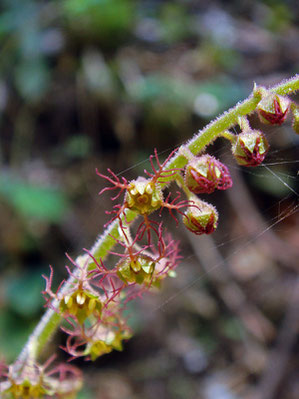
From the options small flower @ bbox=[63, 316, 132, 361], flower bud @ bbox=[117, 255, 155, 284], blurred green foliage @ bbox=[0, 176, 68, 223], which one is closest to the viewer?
flower bud @ bbox=[117, 255, 155, 284]

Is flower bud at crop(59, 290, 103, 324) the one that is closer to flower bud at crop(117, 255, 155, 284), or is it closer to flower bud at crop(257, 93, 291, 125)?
flower bud at crop(117, 255, 155, 284)

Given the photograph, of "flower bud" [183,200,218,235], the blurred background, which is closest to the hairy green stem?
"flower bud" [183,200,218,235]

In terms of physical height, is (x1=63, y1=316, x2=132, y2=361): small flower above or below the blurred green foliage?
above

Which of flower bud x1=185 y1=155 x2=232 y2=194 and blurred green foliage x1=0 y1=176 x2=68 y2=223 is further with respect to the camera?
blurred green foliage x1=0 y1=176 x2=68 y2=223

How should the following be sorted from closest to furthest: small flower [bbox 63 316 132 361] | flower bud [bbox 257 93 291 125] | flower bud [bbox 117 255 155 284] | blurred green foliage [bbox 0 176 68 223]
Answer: flower bud [bbox 257 93 291 125], flower bud [bbox 117 255 155 284], small flower [bbox 63 316 132 361], blurred green foliage [bbox 0 176 68 223]

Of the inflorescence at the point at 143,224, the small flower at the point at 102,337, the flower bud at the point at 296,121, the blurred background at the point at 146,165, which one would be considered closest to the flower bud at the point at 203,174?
the inflorescence at the point at 143,224

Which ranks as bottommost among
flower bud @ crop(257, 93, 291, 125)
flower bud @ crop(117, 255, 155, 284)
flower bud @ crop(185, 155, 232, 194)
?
flower bud @ crop(117, 255, 155, 284)

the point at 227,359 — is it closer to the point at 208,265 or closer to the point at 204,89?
the point at 208,265
